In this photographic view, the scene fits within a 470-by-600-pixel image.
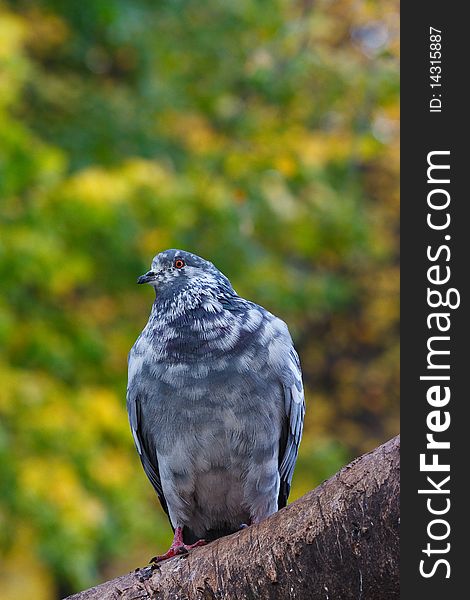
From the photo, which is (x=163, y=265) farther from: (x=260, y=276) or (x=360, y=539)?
(x=260, y=276)

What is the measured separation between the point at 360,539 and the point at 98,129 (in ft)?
20.4

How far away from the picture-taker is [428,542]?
224 centimetres

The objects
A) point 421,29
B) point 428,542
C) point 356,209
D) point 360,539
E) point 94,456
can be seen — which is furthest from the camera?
point 356,209

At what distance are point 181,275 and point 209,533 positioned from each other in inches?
39.5

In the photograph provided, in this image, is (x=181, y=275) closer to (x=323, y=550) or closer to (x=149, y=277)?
(x=149, y=277)

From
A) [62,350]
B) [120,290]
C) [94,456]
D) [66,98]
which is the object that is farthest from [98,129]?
[94,456]

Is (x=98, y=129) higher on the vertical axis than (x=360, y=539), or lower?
higher

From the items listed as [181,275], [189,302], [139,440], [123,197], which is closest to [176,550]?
[139,440]

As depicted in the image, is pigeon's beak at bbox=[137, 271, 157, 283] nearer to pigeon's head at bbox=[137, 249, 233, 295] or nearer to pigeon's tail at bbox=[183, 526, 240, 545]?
pigeon's head at bbox=[137, 249, 233, 295]

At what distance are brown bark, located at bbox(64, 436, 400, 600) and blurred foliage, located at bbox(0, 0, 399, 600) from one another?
3.55 metres

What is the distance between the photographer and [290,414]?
3.43 meters

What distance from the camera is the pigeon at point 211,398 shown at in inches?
127

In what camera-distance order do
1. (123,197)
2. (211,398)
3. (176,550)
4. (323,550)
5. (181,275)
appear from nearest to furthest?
(323,550) < (176,550) < (211,398) < (181,275) < (123,197)

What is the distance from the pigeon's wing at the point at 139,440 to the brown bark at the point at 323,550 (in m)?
0.87
